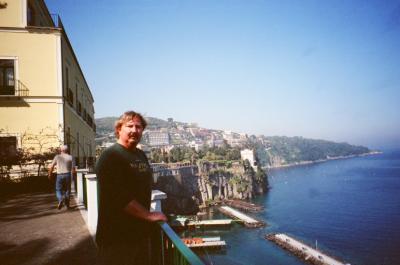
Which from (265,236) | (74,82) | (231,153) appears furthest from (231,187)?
(74,82)

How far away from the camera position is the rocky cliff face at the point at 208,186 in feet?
208

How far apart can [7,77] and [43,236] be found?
11953 millimetres

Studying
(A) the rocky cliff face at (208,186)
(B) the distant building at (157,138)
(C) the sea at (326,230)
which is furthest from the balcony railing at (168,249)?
(B) the distant building at (157,138)

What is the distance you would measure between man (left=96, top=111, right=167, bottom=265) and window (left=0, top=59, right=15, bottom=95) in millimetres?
15278

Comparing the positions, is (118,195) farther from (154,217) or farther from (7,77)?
(7,77)

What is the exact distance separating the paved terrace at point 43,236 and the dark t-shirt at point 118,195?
2.94 m

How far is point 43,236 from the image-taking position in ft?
20.0

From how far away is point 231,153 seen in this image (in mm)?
107562

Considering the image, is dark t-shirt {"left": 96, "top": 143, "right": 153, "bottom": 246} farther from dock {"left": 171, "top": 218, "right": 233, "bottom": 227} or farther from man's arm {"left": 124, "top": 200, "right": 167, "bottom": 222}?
dock {"left": 171, "top": 218, "right": 233, "bottom": 227}

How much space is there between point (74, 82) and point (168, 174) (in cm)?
5144

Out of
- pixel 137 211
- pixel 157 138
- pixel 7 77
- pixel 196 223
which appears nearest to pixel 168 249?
pixel 137 211

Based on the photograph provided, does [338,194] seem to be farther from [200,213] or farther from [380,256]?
[380,256]

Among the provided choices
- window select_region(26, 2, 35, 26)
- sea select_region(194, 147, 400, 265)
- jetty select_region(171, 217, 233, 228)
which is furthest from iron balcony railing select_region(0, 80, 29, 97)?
jetty select_region(171, 217, 233, 228)

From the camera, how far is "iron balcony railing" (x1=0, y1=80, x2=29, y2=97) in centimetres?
1433
